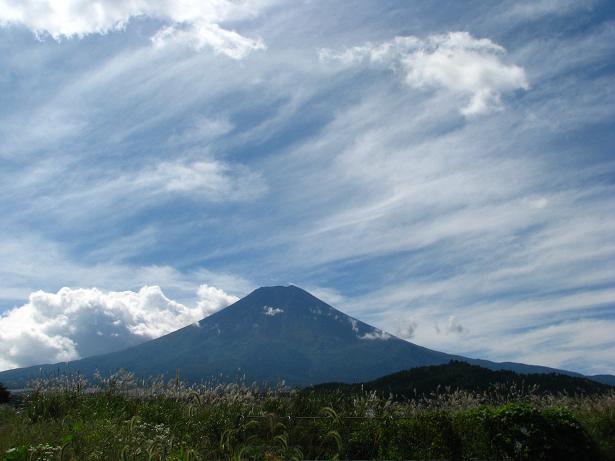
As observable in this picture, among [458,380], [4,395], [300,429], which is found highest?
[458,380]

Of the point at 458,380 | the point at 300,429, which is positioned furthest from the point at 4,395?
the point at 458,380

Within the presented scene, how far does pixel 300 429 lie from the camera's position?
1040 cm

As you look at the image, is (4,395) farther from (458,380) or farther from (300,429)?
(458,380)

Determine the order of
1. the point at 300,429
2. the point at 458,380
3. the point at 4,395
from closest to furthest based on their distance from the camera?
the point at 300,429
the point at 4,395
the point at 458,380

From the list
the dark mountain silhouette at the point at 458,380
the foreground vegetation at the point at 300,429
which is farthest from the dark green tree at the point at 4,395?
the dark mountain silhouette at the point at 458,380

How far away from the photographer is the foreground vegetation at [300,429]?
27.3 feet

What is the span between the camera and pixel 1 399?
19.7 m

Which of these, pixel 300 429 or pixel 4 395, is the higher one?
pixel 4 395

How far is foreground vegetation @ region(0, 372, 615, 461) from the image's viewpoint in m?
8.34

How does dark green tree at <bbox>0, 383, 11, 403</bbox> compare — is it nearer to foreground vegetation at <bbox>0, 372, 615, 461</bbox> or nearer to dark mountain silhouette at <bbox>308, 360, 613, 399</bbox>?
foreground vegetation at <bbox>0, 372, 615, 461</bbox>

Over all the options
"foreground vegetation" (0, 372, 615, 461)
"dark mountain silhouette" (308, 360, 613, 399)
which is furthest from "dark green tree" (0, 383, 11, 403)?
"dark mountain silhouette" (308, 360, 613, 399)

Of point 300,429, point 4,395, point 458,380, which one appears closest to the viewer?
point 300,429

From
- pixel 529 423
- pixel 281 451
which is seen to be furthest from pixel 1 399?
pixel 529 423

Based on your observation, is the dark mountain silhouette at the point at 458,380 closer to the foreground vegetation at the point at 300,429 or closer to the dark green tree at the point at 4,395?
the dark green tree at the point at 4,395
